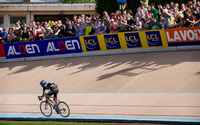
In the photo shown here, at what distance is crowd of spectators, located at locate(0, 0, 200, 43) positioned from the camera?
51.4ft

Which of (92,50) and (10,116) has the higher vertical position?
(92,50)

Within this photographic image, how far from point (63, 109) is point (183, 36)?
808 cm

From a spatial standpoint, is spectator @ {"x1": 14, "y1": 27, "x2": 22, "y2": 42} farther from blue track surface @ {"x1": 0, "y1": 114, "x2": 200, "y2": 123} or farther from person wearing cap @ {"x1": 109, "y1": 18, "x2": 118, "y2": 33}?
blue track surface @ {"x1": 0, "y1": 114, "x2": 200, "y2": 123}

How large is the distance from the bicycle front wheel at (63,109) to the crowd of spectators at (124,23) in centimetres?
765

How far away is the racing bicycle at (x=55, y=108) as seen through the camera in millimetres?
10618

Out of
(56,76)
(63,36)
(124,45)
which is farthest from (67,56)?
(124,45)

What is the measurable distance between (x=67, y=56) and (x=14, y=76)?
3.54 metres

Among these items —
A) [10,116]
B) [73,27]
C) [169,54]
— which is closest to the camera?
[10,116]

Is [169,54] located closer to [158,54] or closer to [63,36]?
[158,54]

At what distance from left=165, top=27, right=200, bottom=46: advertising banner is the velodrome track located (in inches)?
23.5

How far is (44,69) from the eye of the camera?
18188 millimetres

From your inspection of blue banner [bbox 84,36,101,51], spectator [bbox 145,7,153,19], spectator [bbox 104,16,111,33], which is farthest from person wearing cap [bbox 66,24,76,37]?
spectator [bbox 145,7,153,19]

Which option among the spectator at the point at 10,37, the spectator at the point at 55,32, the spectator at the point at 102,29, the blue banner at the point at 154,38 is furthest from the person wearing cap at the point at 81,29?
the spectator at the point at 10,37

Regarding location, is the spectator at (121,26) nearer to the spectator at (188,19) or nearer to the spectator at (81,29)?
the spectator at (81,29)
